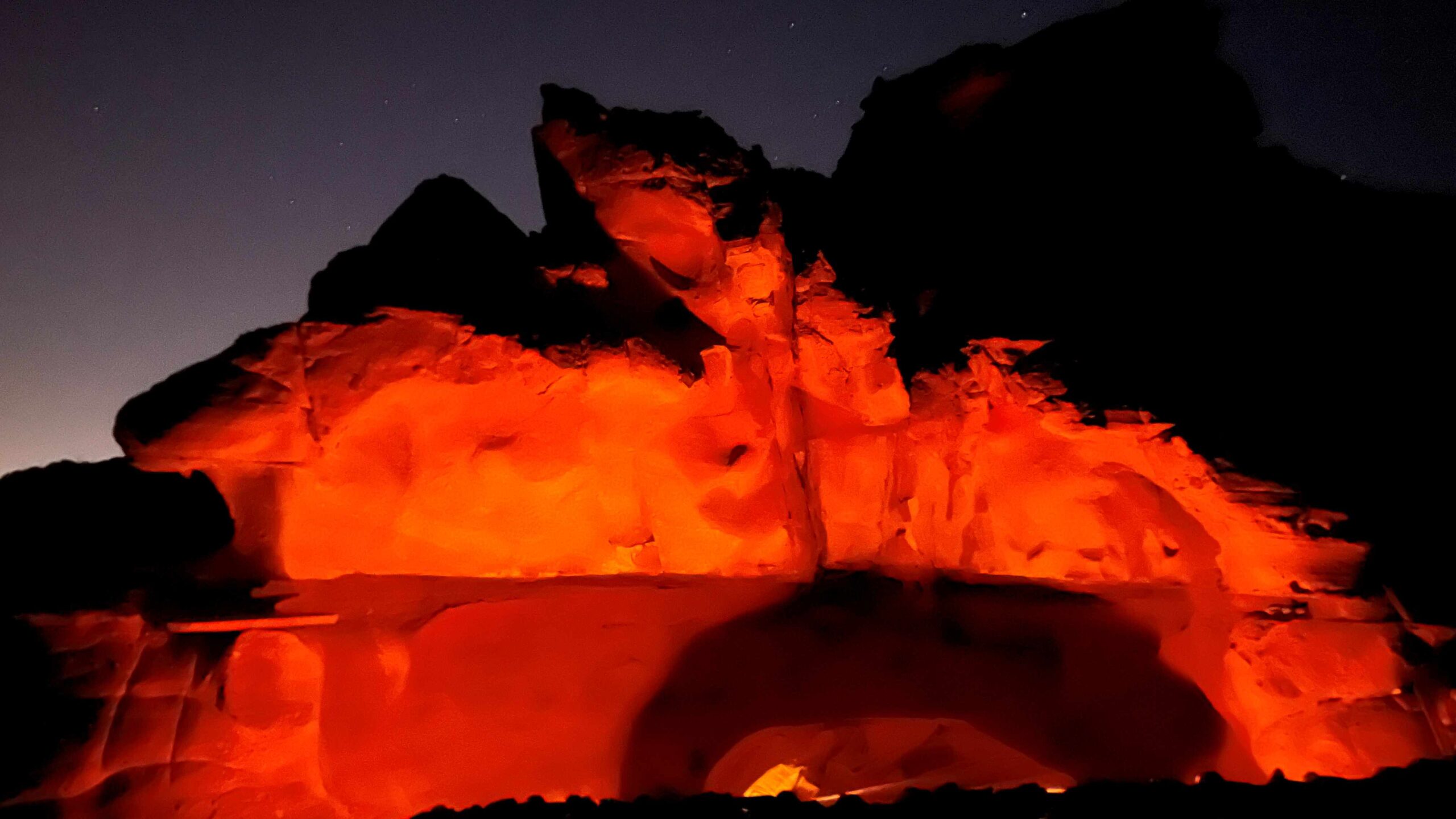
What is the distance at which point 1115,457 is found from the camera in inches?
213

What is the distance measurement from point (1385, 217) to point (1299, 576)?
3.17 metres

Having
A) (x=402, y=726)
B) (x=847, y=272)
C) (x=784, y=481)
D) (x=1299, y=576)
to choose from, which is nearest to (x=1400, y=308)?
(x=1299, y=576)

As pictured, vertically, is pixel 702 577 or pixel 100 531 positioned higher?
pixel 100 531

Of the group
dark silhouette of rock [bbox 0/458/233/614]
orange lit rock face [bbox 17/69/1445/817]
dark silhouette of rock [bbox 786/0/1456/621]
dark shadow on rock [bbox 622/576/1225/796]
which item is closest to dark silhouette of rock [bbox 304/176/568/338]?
orange lit rock face [bbox 17/69/1445/817]

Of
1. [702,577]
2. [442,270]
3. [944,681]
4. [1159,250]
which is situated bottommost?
[944,681]

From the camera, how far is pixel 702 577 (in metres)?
6.04

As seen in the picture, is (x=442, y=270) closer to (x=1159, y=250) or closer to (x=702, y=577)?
(x=702, y=577)

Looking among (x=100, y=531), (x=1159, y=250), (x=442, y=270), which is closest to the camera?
(x=442, y=270)

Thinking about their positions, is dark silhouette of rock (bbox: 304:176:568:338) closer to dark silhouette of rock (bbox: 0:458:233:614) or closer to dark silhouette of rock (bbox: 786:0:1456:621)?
dark silhouette of rock (bbox: 0:458:233:614)

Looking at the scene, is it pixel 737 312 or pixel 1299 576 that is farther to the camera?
pixel 737 312

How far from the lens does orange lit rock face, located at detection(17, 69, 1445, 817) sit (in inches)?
181

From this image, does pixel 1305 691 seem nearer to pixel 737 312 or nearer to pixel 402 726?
pixel 737 312

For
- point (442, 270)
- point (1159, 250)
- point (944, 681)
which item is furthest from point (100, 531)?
point (1159, 250)

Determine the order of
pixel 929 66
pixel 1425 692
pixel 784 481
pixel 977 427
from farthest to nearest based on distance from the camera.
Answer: pixel 929 66 < pixel 784 481 < pixel 977 427 < pixel 1425 692
